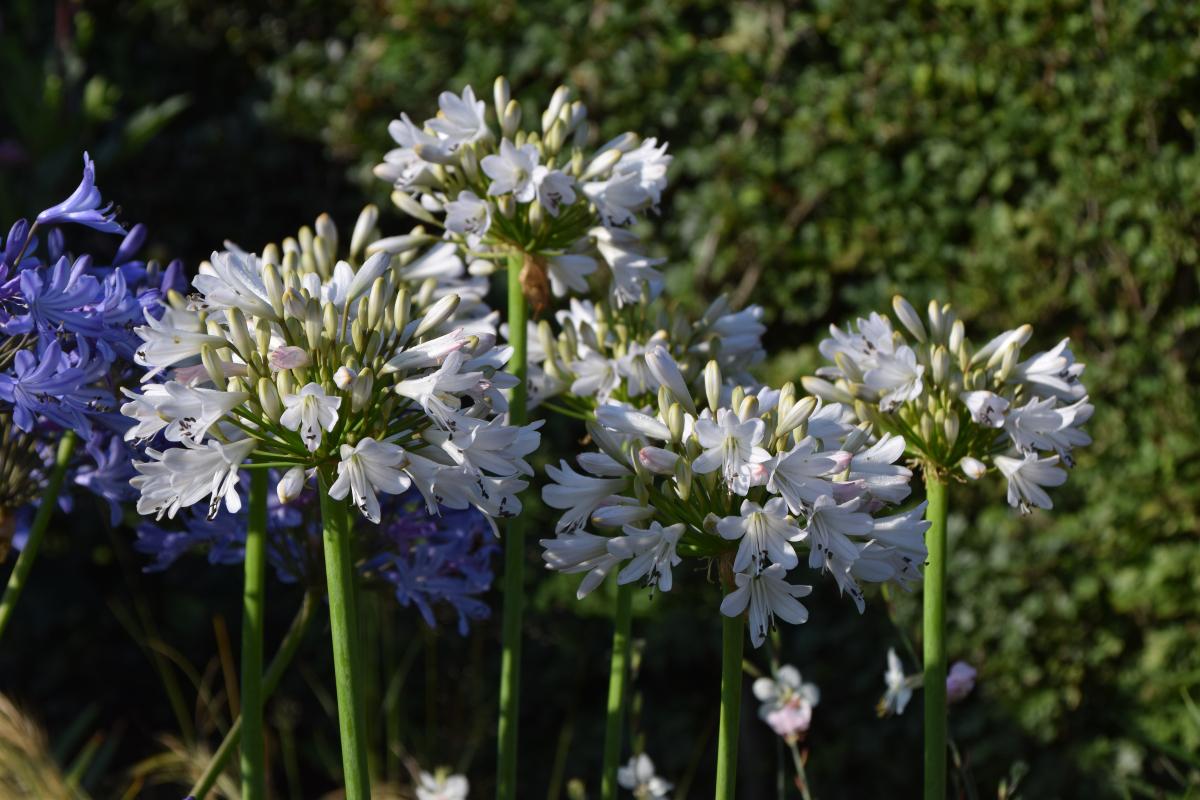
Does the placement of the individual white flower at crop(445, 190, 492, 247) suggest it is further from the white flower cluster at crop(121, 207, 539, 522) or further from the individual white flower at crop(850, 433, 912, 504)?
the individual white flower at crop(850, 433, 912, 504)

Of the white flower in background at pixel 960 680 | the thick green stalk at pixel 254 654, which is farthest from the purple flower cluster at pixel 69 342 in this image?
the white flower in background at pixel 960 680

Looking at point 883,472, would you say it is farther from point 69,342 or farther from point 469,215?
point 69,342

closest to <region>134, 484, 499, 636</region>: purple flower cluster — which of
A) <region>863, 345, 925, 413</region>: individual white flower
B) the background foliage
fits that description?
<region>863, 345, 925, 413</region>: individual white flower

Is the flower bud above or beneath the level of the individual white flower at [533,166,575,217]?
beneath

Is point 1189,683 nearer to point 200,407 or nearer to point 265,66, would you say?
point 200,407

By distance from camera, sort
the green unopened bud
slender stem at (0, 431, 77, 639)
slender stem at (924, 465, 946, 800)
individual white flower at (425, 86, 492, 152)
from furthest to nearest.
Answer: individual white flower at (425, 86, 492, 152), slender stem at (0, 431, 77, 639), slender stem at (924, 465, 946, 800), the green unopened bud

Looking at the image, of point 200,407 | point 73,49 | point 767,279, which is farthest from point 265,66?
point 200,407

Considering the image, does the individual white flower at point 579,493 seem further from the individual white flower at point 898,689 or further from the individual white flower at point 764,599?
the individual white flower at point 898,689
